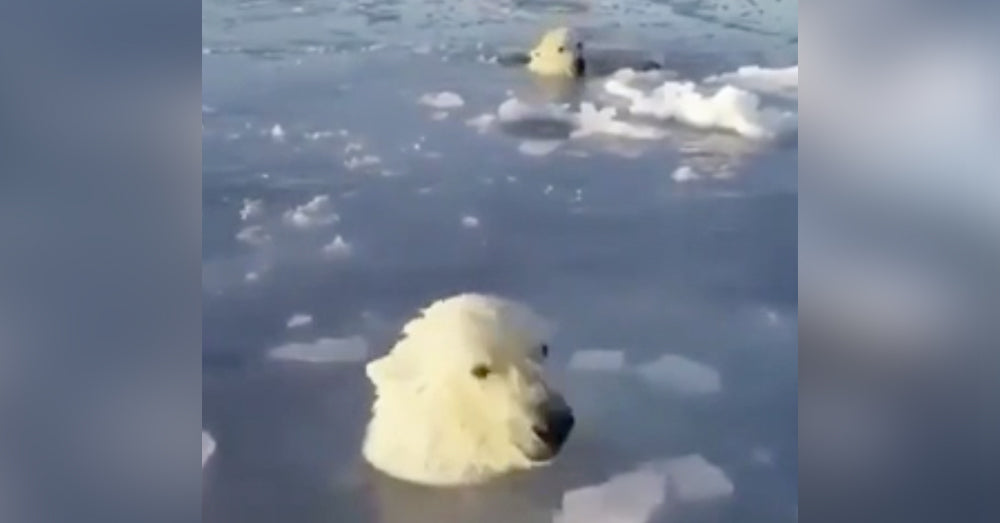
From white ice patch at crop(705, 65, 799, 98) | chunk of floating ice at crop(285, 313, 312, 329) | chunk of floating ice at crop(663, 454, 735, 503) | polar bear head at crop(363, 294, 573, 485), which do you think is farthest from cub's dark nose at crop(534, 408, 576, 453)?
white ice patch at crop(705, 65, 799, 98)

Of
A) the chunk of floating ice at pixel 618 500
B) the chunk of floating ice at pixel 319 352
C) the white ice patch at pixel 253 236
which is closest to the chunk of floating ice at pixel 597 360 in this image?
the chunk of floating ice at pixel 618 500

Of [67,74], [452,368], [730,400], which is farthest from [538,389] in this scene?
[67,74]

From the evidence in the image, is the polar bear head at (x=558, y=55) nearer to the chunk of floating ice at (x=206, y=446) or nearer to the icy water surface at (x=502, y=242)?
the icy water surface at (x=502, y=242)

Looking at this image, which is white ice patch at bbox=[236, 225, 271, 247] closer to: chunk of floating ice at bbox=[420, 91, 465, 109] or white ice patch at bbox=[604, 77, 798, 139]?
chunk of floating ice at bbox=[420, 91, 465, 109]

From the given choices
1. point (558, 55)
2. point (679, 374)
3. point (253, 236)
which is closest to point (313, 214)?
point (253, 236)

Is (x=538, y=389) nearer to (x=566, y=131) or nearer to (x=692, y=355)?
(x=692, y=355)

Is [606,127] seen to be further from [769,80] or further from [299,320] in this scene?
[299,320]

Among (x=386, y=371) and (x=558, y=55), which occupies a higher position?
(x=558, y=55)
